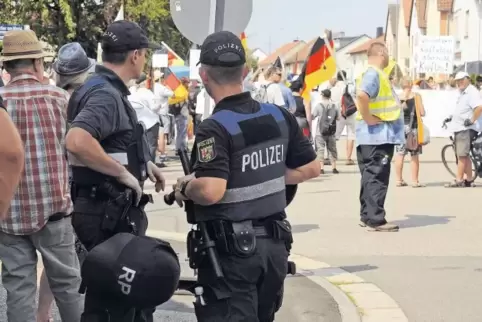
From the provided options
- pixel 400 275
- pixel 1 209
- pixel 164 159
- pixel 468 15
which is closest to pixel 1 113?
pixel 1 209

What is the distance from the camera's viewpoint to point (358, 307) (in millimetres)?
6508

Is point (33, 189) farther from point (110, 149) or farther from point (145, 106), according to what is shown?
point (145, 106)

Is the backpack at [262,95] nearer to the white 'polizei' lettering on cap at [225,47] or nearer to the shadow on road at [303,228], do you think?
the shadow on road at [303,228]

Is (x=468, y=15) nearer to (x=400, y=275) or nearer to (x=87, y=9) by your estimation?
(x=87, y=9)

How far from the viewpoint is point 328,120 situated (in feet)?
54.9

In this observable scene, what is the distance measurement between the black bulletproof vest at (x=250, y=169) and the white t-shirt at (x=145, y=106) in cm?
912

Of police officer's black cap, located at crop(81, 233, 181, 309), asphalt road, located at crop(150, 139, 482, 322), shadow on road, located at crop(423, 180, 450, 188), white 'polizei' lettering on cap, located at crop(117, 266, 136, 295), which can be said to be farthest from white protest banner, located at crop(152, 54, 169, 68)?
white 'polizei' lettering on cap, located at crop(117, 266, 136, 295)

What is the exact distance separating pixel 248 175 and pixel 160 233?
5.80 meters

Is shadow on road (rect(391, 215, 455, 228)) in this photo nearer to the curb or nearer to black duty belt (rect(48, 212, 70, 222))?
the curb

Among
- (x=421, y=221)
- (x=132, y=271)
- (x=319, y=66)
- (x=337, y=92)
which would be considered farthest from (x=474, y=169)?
(x=132, y=271)

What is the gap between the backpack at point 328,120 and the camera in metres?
16.6

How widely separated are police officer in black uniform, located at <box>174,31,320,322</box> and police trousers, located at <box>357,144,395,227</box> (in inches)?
211

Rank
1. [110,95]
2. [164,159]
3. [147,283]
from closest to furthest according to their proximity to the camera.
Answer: [147,283] → [110,95] → [164,159]

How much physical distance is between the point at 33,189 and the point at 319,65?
1047 centimetres
